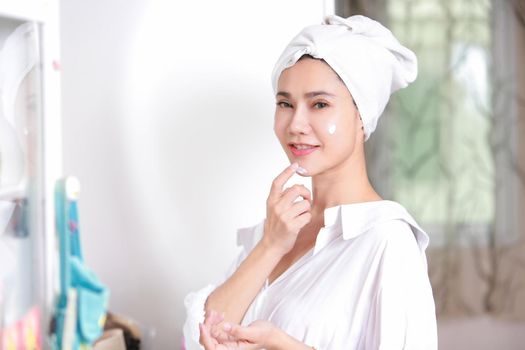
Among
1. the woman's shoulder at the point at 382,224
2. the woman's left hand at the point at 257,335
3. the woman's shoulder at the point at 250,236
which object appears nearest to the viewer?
the woman's left hand at the point at 257,335

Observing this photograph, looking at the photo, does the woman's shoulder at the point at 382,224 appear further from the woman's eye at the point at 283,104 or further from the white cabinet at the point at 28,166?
A: the white cabinet at the point at 28,166

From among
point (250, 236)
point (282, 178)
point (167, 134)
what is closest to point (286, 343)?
point (282, 178)

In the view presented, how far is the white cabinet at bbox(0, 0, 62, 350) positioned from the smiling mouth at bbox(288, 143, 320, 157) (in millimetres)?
473

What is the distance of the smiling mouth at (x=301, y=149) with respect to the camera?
1.39 meters

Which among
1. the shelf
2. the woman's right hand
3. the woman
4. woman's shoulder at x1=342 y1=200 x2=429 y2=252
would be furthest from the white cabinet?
woman's shoulder at x1=342 y1=200 x2=429 y2=252

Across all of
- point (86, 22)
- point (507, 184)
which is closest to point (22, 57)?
point (86, 22)

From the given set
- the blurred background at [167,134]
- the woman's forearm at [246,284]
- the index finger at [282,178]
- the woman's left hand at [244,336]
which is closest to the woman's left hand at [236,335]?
the woman's left hand at [244,336]

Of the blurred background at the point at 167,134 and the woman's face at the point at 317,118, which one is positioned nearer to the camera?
the woman's face at the point at 317,118


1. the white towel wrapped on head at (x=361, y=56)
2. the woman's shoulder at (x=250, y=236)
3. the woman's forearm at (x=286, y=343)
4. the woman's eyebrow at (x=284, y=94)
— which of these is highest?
the white towel wrapped on head at (x=361, y=56)

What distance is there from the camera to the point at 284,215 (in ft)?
4.55

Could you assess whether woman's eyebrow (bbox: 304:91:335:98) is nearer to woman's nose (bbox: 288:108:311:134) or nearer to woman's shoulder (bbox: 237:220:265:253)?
woman's nose (bbox: 288:108:311:134)

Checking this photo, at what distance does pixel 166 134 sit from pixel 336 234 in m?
0.67

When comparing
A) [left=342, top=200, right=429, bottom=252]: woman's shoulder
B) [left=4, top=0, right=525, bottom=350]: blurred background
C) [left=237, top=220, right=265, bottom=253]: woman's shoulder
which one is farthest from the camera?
[left=4, top=0, right=525, bottom=350]: blurred background

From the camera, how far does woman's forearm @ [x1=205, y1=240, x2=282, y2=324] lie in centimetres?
140
